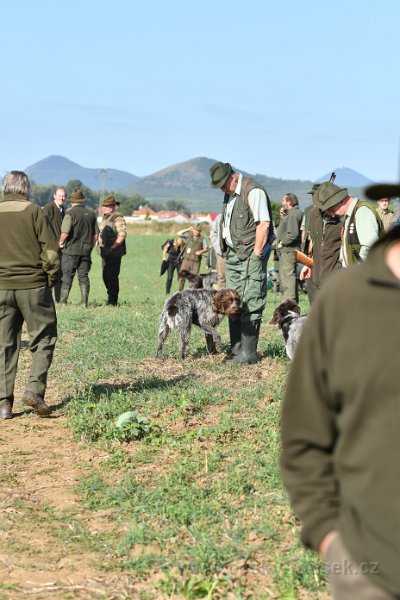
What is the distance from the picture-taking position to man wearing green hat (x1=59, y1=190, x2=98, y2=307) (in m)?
18.0

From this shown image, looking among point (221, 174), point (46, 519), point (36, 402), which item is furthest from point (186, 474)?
point (221, 174)

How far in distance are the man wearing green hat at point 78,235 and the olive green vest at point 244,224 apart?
7275 mm

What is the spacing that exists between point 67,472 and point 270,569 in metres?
2.57

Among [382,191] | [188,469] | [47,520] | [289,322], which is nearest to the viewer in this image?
[382,191]

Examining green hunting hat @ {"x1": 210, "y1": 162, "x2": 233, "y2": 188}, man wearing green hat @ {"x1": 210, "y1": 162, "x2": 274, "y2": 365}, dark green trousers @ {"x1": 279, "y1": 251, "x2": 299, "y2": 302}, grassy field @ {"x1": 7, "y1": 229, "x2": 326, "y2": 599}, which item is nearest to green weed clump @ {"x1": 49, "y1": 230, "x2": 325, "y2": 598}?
grassy field @ {"x1": 7, "y1": 229, "x2": 326, "y2": 599}

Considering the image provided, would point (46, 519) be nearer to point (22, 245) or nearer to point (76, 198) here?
point (22, 245)

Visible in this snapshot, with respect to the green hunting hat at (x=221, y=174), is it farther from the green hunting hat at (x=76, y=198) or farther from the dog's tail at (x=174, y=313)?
the green hunting hat at (x=76, y=198)

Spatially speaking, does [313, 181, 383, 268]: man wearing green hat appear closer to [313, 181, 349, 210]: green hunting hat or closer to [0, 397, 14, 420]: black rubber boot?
[313, 181, 349, 210]: green hunting hat

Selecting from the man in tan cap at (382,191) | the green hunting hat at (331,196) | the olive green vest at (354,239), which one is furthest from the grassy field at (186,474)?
the man in tan cap at (382,191)

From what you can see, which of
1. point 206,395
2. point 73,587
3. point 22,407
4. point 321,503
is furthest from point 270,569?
point 22,407

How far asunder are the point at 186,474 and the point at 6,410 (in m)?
2.76

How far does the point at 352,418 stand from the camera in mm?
2406

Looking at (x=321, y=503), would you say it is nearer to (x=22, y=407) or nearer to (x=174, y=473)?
(x=174, y=473)

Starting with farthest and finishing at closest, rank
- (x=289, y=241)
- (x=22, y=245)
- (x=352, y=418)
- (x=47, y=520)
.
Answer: (x=289, y=241), (x=22, y=245), (x=47, y=520), (x=352, y=418)
